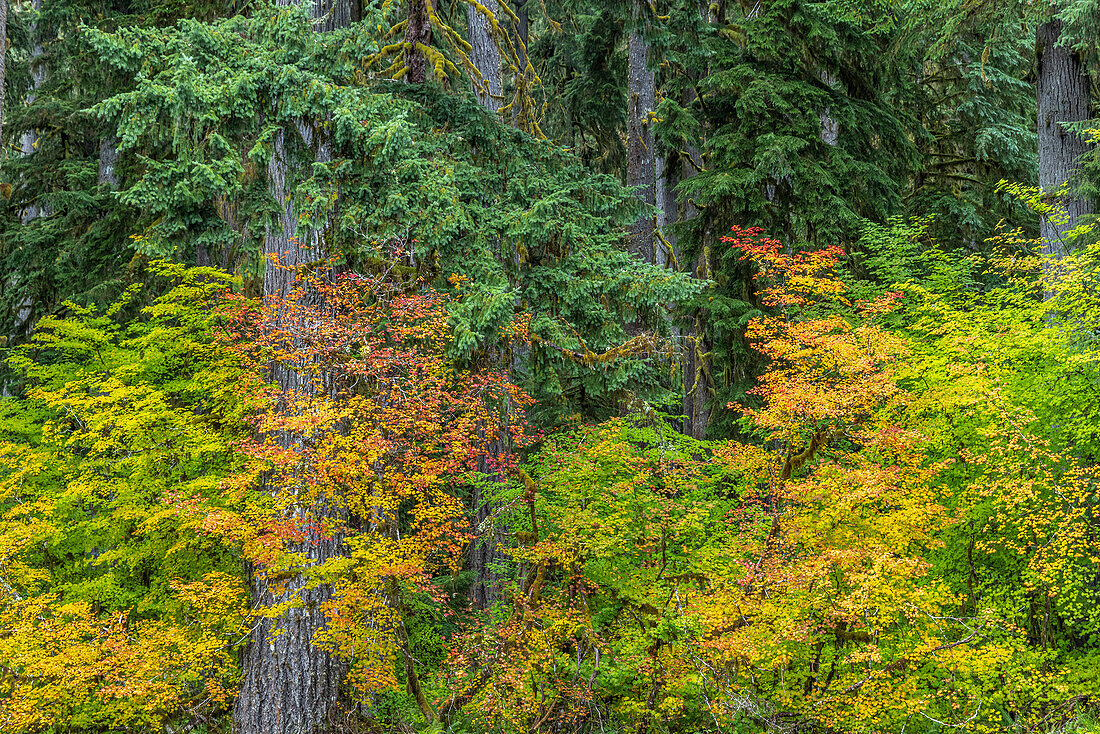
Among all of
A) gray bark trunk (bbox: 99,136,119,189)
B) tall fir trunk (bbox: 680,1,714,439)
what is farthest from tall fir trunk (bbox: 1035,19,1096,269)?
gray bark trunk (bbox: 99,136,119,189)

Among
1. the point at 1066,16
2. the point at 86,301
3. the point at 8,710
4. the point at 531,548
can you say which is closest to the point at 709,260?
the point at 1066,16

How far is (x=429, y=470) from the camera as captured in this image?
21.6 ft

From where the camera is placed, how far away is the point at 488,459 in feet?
26.1

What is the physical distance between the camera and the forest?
6461 mm

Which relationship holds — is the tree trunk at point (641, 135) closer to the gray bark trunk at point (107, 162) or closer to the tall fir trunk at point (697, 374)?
the tall fir trunk at point (697, 374)

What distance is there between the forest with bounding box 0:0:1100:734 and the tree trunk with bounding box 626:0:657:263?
394 centimetres

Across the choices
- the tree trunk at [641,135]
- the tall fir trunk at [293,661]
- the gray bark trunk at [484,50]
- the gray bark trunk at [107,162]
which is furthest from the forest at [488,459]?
the tree trunk at [641,135]

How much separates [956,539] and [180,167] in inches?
285

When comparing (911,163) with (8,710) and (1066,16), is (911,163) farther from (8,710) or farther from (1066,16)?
(8,710)

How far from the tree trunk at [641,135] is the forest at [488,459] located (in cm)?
394

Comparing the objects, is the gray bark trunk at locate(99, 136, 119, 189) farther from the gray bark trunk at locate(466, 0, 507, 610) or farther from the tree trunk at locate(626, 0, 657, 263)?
the tree trunk at locate(626, 0, 657, 263)

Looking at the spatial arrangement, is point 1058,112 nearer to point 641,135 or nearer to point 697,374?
point 697,374

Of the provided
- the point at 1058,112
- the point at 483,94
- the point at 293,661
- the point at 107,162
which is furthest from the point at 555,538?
the point at 107,162

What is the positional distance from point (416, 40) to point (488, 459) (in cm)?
456
